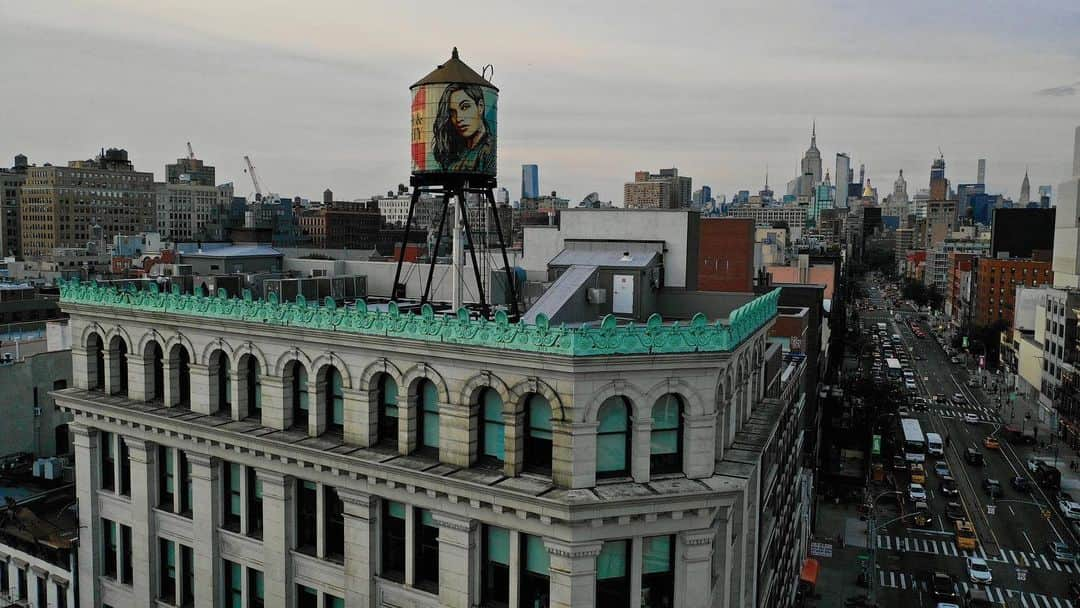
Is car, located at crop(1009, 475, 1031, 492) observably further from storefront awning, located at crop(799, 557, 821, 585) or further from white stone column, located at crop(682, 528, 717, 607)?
white stone column, located at crop(682, 528, 717, 607)

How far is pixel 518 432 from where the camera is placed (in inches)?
982

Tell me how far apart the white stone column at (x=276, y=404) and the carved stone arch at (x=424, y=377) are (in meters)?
5.71

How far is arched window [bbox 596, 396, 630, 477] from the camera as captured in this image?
2450cm

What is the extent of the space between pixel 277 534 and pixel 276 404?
4.80m

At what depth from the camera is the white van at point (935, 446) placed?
4434 inches

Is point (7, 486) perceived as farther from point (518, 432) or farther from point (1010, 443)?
point (1010, 443)

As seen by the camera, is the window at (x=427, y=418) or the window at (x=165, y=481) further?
the window at (x=165, y=481)

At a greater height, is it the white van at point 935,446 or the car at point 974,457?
the white van at point 935,446

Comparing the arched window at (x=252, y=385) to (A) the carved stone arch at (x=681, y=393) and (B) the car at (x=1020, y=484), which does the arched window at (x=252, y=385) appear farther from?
(B) the car at (x=1020, y=484)

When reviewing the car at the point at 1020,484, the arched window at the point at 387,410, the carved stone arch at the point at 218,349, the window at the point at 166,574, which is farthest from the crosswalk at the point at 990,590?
the carved stone arch at the point at 218,349

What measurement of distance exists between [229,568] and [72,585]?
12836 millimetres

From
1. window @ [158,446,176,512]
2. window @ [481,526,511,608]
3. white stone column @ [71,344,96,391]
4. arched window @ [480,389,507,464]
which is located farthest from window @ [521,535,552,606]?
white stone column @ [71,344,96,391]

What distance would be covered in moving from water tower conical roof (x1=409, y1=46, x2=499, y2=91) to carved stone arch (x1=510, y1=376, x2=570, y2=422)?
462 inches

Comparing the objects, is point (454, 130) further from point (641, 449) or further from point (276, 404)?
point (641, 449)
